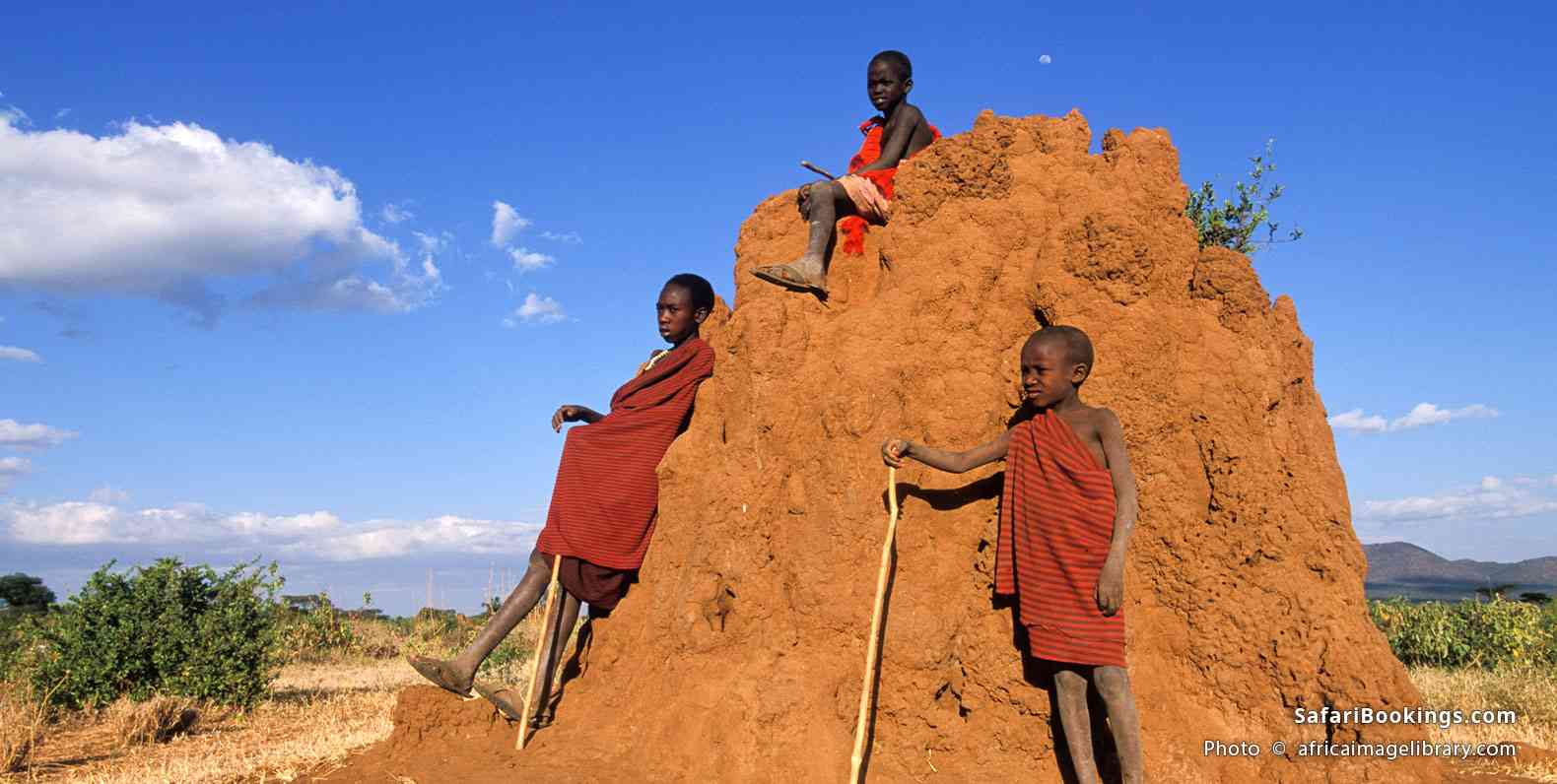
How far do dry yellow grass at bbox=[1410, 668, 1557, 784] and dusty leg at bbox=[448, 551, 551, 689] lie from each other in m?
4.35

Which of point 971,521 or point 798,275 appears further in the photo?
point 798,275

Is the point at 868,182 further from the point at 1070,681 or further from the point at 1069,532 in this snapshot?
the point at 1070,681

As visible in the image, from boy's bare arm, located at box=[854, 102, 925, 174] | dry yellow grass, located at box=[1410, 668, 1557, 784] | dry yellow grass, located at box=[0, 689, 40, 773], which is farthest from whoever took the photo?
dry yellow grass, located at box=[0, 689, 40, 773]

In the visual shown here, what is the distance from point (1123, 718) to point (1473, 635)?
8.54 m

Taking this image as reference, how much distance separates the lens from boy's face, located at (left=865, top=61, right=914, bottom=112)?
17.4 feet

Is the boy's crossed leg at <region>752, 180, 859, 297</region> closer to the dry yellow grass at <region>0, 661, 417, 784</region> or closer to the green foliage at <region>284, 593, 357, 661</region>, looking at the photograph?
the dry yellow grass at <region>0, 661, 417, 784</region>

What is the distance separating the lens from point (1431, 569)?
53.8 m

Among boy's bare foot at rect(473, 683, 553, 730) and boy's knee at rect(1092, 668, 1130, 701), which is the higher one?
boy's knee at rect(1092, 668, 1130, 701)

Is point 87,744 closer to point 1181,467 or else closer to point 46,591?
point 1181,467

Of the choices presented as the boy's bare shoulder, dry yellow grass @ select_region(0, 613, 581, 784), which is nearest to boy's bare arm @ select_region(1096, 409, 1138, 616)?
the boy's bare shoulder

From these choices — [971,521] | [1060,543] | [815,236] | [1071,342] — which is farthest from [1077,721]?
[815,236]

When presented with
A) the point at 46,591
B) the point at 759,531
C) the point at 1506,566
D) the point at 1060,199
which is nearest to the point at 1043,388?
the point at 1060,199

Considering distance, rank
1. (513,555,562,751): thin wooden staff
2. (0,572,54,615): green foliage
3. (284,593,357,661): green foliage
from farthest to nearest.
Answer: (0,572,54,615): green foliage → (284,593,357,661): green foliage → (513,555,562,751): thin wooden staff

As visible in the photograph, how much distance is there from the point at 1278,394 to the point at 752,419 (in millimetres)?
2190
